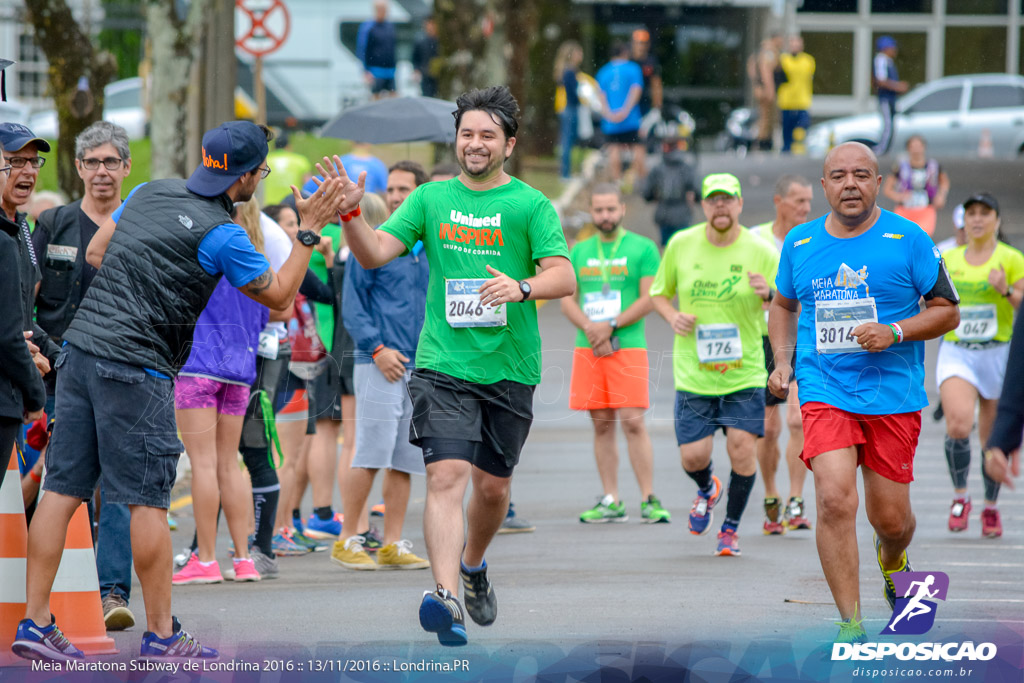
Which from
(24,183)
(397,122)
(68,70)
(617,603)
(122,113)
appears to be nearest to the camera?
(24,183)

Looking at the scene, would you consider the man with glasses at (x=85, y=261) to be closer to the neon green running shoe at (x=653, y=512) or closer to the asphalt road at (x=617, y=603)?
the asphalt road at (x=617, y=603)

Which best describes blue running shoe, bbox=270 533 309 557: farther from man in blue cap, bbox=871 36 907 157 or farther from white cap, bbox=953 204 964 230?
man in blue cap, bbox=871 36 907 157

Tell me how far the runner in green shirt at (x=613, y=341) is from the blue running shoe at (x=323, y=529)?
1.61m

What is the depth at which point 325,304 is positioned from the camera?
8.95 m

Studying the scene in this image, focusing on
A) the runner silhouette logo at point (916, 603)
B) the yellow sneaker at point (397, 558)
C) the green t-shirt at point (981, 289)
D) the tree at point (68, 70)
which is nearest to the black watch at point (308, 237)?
the runner silhouette logo at point (916, 603)

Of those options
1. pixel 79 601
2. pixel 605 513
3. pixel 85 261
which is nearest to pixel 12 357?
pixel 79 601

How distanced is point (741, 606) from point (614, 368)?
127 inches

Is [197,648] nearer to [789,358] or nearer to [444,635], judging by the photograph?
[444,635]

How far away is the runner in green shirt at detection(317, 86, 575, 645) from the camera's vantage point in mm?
5949

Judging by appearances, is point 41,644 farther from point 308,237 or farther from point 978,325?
point 978,325

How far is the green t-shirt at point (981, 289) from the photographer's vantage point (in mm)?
9562

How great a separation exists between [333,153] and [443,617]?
2235 centimetres

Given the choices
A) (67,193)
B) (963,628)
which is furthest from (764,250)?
(67,193)

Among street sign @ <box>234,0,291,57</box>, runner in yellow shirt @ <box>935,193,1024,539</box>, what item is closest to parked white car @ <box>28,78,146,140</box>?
street sign @ <box>234,0,291,57</box>
